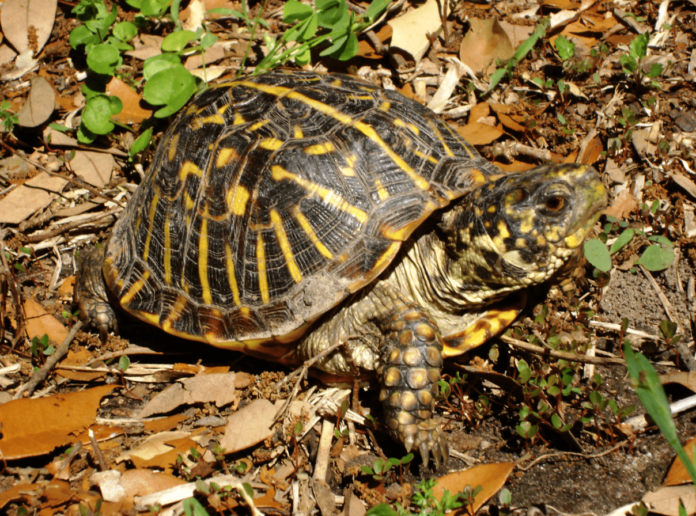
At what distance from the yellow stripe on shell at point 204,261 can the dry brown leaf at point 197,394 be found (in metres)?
0.45

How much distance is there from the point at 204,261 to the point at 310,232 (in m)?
0.62

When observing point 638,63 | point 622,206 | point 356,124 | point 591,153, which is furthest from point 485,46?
point 356,124

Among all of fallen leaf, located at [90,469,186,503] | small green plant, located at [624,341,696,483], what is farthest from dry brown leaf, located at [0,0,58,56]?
small green plant, located at [624,341,696,483]

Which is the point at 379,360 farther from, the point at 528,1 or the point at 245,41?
the point at 528,1

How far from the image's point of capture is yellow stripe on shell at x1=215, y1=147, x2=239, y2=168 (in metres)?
2.64

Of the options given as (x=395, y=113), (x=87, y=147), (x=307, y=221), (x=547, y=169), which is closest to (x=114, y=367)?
(x=307, y=221)

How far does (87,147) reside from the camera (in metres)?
3.90

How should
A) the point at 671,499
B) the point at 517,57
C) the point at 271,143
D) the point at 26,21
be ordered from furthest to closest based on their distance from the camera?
the point at 26,21
the point at 517,57
the point at 271,143
the point at 671,499

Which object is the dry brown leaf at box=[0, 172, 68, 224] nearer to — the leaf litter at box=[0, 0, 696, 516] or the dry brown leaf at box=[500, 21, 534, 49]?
the leaf litter at box=[0, 0, 696, 516]

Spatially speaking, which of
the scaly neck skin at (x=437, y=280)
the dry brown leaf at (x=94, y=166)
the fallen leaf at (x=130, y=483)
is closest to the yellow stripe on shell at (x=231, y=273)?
the scaly neck skin at (x=437, y=280)

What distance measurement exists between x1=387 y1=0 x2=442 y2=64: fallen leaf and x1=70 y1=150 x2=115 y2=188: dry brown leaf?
Result: 7.39 ft

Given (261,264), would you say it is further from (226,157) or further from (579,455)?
(579,455)

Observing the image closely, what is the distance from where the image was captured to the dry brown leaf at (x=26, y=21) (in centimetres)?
427

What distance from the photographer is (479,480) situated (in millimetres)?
2352
